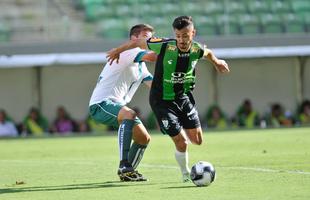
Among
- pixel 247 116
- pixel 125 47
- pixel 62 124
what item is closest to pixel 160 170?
pixel 125 47

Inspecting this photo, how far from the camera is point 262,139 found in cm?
1822

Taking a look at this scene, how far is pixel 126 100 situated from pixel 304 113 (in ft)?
Result: 50.3

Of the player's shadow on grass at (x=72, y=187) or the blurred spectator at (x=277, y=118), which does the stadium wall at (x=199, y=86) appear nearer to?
the blurred spectator at (x=277, y=118)

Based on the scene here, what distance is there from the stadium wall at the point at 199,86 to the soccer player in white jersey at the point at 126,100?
1522cm

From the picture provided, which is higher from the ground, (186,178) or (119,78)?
(119,78)

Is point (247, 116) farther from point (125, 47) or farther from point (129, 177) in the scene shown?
point (125, 47)

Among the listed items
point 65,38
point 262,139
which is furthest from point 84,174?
point 65,38

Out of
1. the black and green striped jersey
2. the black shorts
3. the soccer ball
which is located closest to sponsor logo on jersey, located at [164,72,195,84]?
the black and green striped jersey

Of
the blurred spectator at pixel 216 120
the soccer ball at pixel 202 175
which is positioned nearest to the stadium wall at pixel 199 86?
the blurred spectator at pixel 216 120

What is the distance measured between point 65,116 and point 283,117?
6.66m

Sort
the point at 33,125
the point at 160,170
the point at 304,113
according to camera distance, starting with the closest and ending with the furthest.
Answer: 1. the point at 160,170
2. the point at 33,125
3. the point at 304,113

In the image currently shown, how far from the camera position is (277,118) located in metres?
25.2

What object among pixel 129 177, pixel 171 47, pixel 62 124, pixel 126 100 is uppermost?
pixel 171 47

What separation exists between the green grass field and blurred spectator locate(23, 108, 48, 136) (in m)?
4.97
